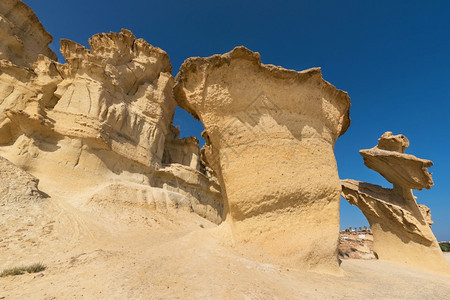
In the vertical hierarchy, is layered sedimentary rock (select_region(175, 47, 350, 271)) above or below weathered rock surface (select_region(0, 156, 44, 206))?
above

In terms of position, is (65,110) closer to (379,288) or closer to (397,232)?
(379,288)

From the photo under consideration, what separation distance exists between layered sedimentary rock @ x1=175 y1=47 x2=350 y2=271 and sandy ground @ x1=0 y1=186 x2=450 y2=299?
696 millimetres

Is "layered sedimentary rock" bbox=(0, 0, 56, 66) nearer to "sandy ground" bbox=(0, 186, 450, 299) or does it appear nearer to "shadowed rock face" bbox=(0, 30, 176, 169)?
"shadowed rock face" bbox=(0, 30, 176, 169)

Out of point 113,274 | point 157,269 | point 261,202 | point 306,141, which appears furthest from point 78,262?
point 306,141

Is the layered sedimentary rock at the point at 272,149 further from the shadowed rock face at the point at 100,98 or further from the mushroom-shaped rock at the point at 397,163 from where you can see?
the shadowed rock face at the point at 100,98

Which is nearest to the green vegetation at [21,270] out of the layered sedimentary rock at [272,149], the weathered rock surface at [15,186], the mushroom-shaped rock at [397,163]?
the weathered rock surface at [15,186]

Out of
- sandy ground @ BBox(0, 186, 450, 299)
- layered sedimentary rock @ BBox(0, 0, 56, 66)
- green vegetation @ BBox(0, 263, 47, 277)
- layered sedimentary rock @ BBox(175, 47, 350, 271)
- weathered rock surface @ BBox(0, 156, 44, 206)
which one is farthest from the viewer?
layered sedimentary rock @ BBox(0, 0, 56, 66)

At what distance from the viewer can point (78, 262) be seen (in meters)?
4.66

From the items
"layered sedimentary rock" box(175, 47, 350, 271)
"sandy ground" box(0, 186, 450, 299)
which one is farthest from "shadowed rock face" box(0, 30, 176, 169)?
"layered sedimentary rock" box(175, 47, 350, 271)

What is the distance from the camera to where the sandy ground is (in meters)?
3.15

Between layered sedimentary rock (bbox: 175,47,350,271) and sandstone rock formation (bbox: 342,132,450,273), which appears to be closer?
layered sedimentary rock (bbox: 175,47,350,271)

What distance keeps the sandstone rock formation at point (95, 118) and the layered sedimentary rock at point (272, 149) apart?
8.40 m

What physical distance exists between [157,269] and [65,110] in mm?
12988

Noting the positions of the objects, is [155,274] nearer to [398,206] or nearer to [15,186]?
[15,186]
